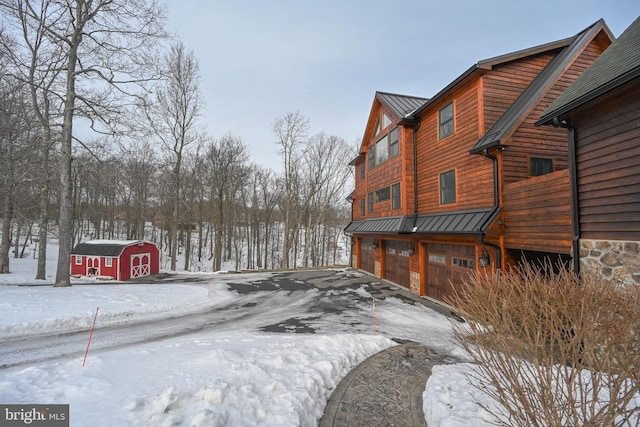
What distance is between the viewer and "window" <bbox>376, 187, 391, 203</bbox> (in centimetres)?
1561

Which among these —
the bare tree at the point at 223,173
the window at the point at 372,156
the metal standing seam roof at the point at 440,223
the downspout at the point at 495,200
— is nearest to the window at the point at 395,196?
the metal standing seam roof at the point at 440,223

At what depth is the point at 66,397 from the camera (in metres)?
3.96

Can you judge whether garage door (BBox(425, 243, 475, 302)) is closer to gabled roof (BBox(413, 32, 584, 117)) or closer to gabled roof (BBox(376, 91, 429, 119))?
gabled roof (BBox(413, 32, 584, 117))

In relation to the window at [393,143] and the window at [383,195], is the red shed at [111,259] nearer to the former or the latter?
the window at [383,195]

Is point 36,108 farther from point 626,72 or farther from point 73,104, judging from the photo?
point 626,72

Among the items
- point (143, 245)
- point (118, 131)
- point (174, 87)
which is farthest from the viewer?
point (174, 87)

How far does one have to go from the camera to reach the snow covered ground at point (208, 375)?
152 inches

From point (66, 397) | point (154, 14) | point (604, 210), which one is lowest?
point (66, 397)

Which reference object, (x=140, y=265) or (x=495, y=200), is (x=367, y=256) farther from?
(x=140, y=265)

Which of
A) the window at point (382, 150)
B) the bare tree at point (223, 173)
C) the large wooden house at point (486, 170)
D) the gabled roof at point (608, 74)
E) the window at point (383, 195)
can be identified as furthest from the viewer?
the bare tree at point (223, 173)

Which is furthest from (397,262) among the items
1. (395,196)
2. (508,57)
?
(508,57)

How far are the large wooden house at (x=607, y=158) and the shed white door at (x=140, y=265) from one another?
2374 cm

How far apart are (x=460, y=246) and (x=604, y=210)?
5050 millimetres

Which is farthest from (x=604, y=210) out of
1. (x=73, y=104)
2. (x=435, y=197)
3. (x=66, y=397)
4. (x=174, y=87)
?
(x=174, y=87)
